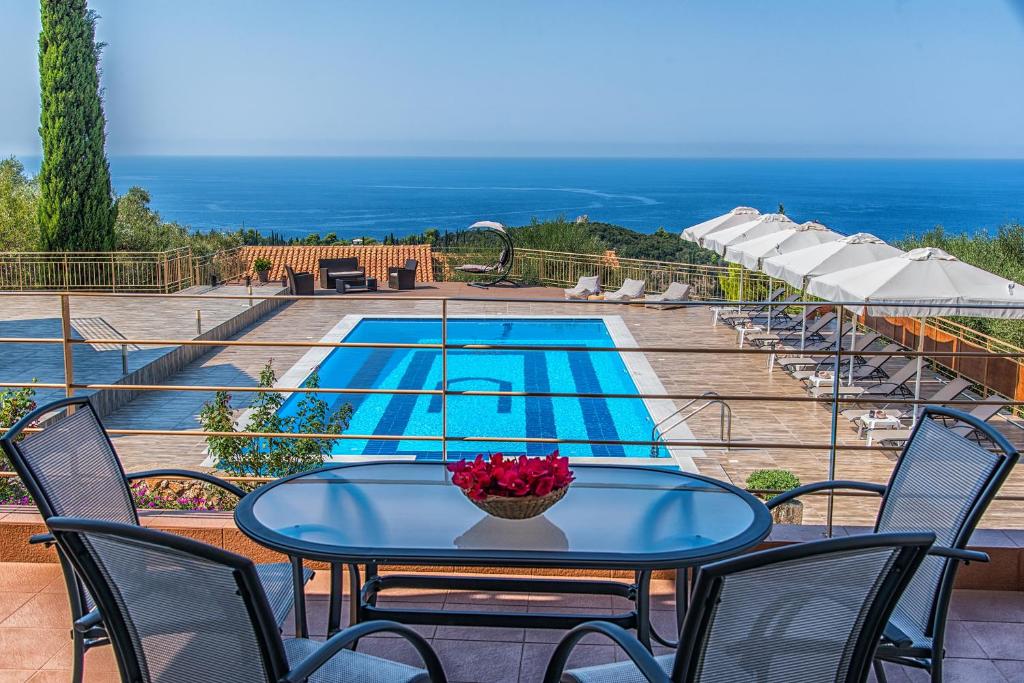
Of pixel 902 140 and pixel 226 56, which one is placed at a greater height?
pixel 226 56

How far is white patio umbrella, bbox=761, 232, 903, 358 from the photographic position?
10.9 meters

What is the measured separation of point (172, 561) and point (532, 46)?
66869 mm

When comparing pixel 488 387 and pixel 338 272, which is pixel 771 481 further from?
pixel 338 272

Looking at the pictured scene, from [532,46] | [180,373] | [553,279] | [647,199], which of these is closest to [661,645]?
[180,373]

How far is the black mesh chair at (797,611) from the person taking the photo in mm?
1604

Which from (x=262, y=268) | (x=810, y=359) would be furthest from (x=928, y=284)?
(x=262, y=268)

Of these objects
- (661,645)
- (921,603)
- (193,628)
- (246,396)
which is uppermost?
(193,628)

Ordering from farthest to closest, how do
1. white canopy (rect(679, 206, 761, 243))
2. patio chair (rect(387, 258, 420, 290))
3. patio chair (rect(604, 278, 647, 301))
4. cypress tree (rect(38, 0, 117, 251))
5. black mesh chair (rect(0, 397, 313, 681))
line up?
patio chair (rect(387, 258, 420, 290))
cypress tree (rect(38, 0, 117, 251))
patio chair (rect(604, 278, 647, 301))
white canopy (rect(679, 206, 761, 243))
black mesh chair (rect(0, 397, 313, 681))

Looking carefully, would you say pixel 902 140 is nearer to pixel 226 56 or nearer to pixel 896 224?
pixel 896 224

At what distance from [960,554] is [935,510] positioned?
26 cm

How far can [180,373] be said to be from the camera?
40.6 ft

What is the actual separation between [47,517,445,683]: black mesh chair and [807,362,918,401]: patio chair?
29.9 ft

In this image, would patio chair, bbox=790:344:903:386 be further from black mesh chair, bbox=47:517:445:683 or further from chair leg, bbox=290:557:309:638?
black mesh chair, bbox=47:517:445:683

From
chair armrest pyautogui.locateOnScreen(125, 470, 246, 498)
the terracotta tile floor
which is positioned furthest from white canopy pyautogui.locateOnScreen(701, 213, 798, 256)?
chair armrest pyautogui.locateOnScreen(125, 470, 246, 498)
